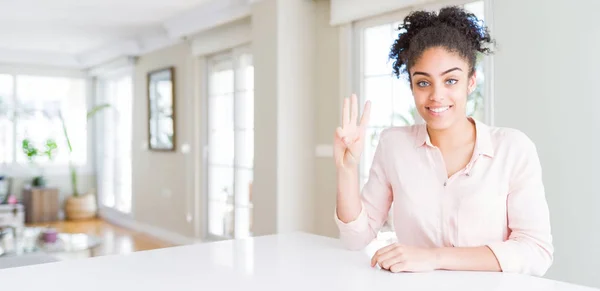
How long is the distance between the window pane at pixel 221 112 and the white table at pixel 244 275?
4.17m

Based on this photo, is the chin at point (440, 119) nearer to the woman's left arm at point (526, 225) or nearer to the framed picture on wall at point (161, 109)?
the woman's left arm at point (526, 225)

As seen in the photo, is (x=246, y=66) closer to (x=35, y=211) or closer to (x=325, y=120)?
(x=325, y=120)

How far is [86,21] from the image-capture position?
5.97 m

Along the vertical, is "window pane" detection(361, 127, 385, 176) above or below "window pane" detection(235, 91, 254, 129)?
below

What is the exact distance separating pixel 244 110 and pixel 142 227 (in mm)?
2722

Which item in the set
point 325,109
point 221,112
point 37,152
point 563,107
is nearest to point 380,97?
point 325,109

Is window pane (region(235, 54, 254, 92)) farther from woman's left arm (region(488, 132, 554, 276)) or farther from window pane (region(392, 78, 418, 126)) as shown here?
woman's left arm (region(488, 132, 554, 276))

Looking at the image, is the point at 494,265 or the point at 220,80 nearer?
the point at 494,265

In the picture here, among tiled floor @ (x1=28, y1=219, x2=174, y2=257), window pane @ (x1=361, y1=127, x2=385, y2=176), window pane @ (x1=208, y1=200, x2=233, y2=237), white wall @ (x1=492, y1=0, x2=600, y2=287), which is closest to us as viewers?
white wall @ (x1=492, y1=0, x2=600, y2=287)

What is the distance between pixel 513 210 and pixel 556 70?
1.80 metres

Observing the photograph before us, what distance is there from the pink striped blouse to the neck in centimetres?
3

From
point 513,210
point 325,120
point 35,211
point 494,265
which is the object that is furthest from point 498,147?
point 35,211

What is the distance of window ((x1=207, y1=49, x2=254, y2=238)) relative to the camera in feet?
17.2

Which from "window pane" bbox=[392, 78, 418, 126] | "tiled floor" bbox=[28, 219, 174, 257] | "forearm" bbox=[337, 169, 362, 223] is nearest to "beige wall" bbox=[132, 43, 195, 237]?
"tiled floor" bbox=[28, 219, 174, 257]
